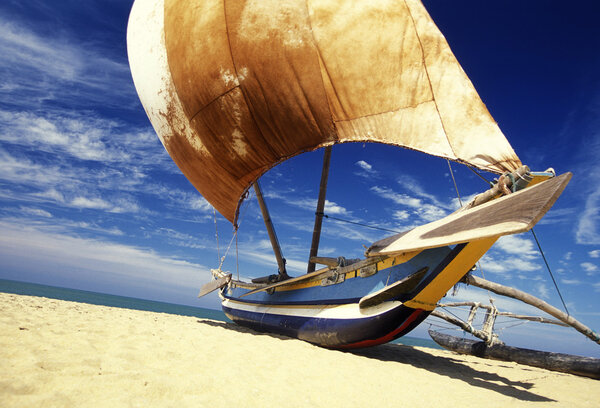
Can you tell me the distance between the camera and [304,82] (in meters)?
6.42

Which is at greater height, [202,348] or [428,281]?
[428,281]

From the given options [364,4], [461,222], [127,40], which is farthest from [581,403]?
[127,40]

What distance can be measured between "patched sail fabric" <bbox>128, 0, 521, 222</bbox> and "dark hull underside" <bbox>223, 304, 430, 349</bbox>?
2.92 metres

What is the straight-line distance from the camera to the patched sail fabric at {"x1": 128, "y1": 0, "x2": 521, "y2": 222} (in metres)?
5.18

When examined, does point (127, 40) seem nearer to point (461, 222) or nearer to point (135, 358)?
point (135, 358)

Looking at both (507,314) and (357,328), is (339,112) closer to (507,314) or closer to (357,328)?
(357,328)

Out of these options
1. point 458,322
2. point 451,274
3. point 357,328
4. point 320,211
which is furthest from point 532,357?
point 320,211

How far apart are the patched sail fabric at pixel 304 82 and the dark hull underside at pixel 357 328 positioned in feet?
9.58

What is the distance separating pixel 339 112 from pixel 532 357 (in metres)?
8.50

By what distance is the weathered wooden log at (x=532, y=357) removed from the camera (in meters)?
7.39

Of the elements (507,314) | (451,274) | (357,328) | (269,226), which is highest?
(269,226)

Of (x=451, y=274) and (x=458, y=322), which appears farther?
(x=458, y=322)

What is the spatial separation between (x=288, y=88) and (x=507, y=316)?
8822 mm

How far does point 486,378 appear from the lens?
551cm
